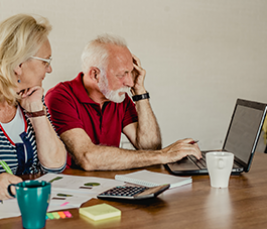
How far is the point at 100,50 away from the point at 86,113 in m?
0.37

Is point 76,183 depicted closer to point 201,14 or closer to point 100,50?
point 100,50

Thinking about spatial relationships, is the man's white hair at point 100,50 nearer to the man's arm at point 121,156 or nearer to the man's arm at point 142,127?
the man's arm at point 142,127

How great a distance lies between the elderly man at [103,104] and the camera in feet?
5.84

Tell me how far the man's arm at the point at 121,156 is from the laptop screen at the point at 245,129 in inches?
7.8

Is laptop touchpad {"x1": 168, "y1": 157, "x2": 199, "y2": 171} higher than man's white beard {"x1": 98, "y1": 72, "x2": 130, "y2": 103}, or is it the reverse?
man's white beard {"x1": 98, "y1": 72, "x2": 130, "y2": 103}

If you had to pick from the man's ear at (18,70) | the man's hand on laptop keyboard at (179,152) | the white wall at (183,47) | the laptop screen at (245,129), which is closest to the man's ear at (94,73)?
the man's ear at (18,70)

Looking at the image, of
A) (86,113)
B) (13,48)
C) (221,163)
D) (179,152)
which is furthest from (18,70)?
(221,163)

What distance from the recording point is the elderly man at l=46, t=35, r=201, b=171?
1.78 meters

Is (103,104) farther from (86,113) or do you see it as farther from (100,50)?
(100,50)

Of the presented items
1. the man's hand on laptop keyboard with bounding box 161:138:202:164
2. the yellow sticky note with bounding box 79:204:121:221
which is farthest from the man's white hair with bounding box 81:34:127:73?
the yellow sticky note with bounding box 79:204:121:221

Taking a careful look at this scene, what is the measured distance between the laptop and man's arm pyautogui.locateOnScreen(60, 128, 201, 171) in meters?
0.04

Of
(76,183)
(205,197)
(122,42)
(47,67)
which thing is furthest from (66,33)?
(205,197)

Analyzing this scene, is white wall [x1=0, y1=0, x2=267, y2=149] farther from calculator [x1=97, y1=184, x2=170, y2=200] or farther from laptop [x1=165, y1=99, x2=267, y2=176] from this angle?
calculator [x1=97, y1=184, x2=170, y2=200]

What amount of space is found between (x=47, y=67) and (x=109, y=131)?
0.62 metres
